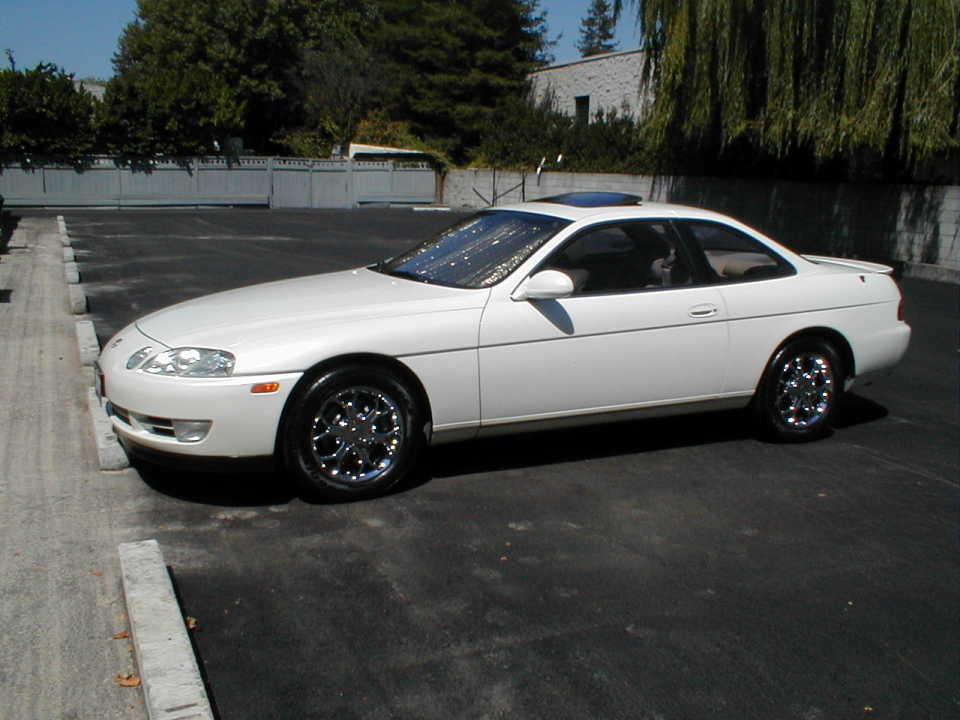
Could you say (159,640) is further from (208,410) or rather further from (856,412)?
(856,412)

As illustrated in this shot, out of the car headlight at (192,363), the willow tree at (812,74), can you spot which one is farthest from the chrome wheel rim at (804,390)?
the willow tree at (812,74)

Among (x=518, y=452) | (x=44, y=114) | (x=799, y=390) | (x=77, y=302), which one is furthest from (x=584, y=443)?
(x=44, y=114)

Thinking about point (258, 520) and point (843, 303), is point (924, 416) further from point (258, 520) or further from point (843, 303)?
point (258, 520)

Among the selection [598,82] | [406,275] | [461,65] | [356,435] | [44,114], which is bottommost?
[356,435]

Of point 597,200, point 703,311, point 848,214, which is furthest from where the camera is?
point 848,214

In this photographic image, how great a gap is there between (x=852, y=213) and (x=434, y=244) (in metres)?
15.4

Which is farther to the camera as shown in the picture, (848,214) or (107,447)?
(848,214)

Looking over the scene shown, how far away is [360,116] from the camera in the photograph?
47.3 m

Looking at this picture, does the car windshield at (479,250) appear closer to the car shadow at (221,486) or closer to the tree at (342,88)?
the car shadow at (221,486)

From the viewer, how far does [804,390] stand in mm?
6391

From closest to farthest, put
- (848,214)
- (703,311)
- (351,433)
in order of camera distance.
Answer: (351,433), (703,311), (848,214)

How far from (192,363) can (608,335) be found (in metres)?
2.29

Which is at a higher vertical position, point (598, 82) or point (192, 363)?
point (598, 82)

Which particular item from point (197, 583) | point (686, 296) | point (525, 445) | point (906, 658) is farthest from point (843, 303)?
point (197, 583)
